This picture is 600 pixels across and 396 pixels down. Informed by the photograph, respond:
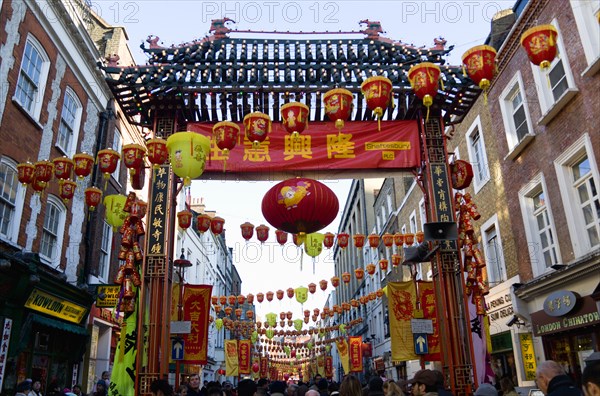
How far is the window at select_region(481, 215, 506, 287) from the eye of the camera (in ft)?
52.3

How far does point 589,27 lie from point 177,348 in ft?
40.7

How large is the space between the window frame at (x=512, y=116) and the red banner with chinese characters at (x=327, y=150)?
4786 millimetres

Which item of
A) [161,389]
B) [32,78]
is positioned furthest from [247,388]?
[32,78]

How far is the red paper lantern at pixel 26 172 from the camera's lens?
9.98 meters

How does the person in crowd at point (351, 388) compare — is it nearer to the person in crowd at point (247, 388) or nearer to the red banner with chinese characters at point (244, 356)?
the person in crowd at point (247, 388)

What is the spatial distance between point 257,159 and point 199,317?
162 inches

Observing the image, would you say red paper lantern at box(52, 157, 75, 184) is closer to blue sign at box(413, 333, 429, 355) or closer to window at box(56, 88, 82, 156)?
window at box(56, 88, 82, 156)

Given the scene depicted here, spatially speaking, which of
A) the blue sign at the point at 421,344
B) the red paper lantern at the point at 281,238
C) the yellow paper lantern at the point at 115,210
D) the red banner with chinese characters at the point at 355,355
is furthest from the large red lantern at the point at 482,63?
the red banner with chinese characters at the point at 355,355

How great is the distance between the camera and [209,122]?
1138cm

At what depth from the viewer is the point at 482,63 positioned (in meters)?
7.95

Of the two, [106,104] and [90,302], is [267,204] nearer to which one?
[90,302]

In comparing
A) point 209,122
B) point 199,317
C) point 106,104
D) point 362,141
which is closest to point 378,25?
point 362,141

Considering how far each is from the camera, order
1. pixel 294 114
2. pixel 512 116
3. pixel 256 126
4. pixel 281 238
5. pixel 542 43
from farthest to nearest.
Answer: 1. pixel 512 116
2. pixel 281 238
3. pixel 256 126
4. pixel 294 114
5. pixel 542 43

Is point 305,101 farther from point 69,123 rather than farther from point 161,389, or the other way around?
point 69,123
